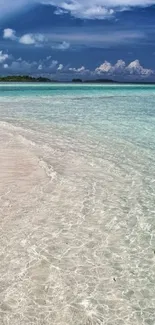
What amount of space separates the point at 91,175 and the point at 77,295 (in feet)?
11.7

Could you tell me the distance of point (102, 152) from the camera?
843 cm

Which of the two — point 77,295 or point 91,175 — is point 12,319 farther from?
point 91,175

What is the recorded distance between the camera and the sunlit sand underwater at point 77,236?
9.64 ft

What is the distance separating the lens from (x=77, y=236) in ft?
13.7

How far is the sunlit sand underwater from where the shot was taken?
294 cm

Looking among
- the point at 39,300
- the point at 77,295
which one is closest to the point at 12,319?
the point at 39,300

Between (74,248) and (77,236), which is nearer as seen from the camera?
(74,248)

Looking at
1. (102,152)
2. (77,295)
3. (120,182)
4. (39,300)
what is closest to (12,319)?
(39,300)

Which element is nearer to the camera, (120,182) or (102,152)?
(120,182)

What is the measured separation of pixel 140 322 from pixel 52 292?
761 millimetres

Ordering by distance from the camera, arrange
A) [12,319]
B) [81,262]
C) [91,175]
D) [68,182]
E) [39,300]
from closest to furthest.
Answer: [12,319], [39,300], [81,262], [68,182], [91,175]

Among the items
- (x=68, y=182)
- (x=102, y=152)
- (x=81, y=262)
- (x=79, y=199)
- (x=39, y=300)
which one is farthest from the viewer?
(x=102, y=152)

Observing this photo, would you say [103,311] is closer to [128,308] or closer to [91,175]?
[128,308]

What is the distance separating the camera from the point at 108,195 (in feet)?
18.1
